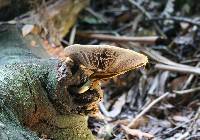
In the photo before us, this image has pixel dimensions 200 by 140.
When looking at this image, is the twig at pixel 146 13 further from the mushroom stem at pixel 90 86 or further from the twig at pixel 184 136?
the mushroom stem at pixel 90 86

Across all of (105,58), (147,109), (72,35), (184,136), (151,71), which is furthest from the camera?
(72,35)

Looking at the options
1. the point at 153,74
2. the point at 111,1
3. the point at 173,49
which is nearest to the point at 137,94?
the point at 153,74

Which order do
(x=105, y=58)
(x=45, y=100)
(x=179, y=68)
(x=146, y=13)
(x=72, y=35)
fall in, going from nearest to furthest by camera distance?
(x=105, y=58) → (x=45, y=100) → (x=179, y=68) → (x=72, y=35) → (x=146, y=13)

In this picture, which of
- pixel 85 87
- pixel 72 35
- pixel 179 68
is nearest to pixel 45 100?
pixel 85 87

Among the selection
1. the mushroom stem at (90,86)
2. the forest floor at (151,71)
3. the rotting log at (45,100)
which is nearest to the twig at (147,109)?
the forest floor at (151,71)

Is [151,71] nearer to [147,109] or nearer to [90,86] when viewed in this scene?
[147,109]

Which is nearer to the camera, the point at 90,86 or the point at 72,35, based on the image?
the point at 90,86
